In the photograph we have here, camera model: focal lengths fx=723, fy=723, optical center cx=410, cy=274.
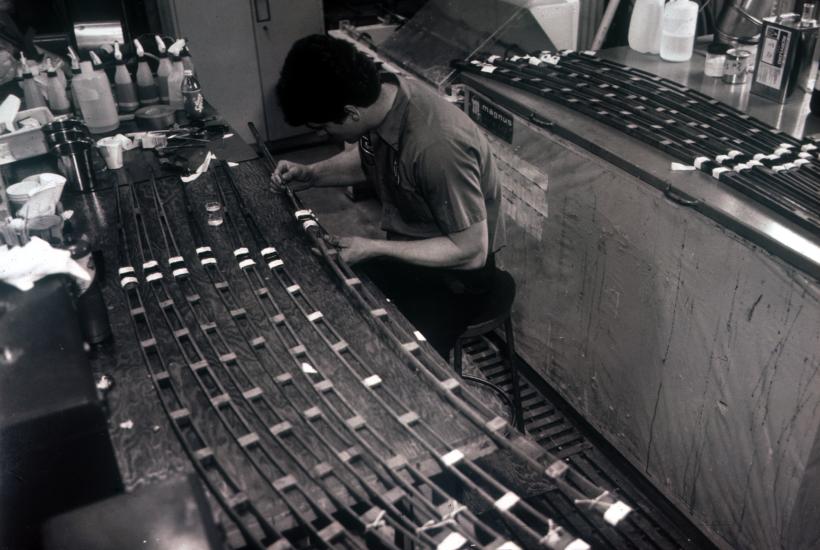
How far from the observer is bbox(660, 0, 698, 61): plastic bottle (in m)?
2.84

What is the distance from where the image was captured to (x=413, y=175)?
A: 2.08 m

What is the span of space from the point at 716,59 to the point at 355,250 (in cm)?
167

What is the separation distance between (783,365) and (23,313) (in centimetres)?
177

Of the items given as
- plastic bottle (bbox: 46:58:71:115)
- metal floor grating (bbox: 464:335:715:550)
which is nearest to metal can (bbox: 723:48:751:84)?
metal floor grating (bbox: 464:335:715:550)

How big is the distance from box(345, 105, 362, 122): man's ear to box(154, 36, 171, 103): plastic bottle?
1.54m

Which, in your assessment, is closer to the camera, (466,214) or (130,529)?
(130,529)

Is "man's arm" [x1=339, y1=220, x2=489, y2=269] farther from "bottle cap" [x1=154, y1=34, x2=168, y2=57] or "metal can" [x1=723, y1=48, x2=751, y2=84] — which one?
"bottle cap" [x1=154, y1=34, x2=168, y2=57]

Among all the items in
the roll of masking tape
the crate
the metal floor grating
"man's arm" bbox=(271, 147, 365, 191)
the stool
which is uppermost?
the crate

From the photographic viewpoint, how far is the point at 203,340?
168cm

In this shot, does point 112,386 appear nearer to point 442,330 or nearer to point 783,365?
point 442,330

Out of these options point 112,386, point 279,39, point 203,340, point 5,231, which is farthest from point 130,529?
point 279,39

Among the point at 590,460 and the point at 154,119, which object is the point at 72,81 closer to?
the point at 154,119

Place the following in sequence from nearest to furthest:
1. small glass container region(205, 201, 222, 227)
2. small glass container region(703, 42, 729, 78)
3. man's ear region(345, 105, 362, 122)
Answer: man's ear region(345, 105, 362, 122)
small glass container region(205, 201, 222, 227)
small glass container region(703, 42, 729, 78)

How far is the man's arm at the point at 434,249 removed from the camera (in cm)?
203
